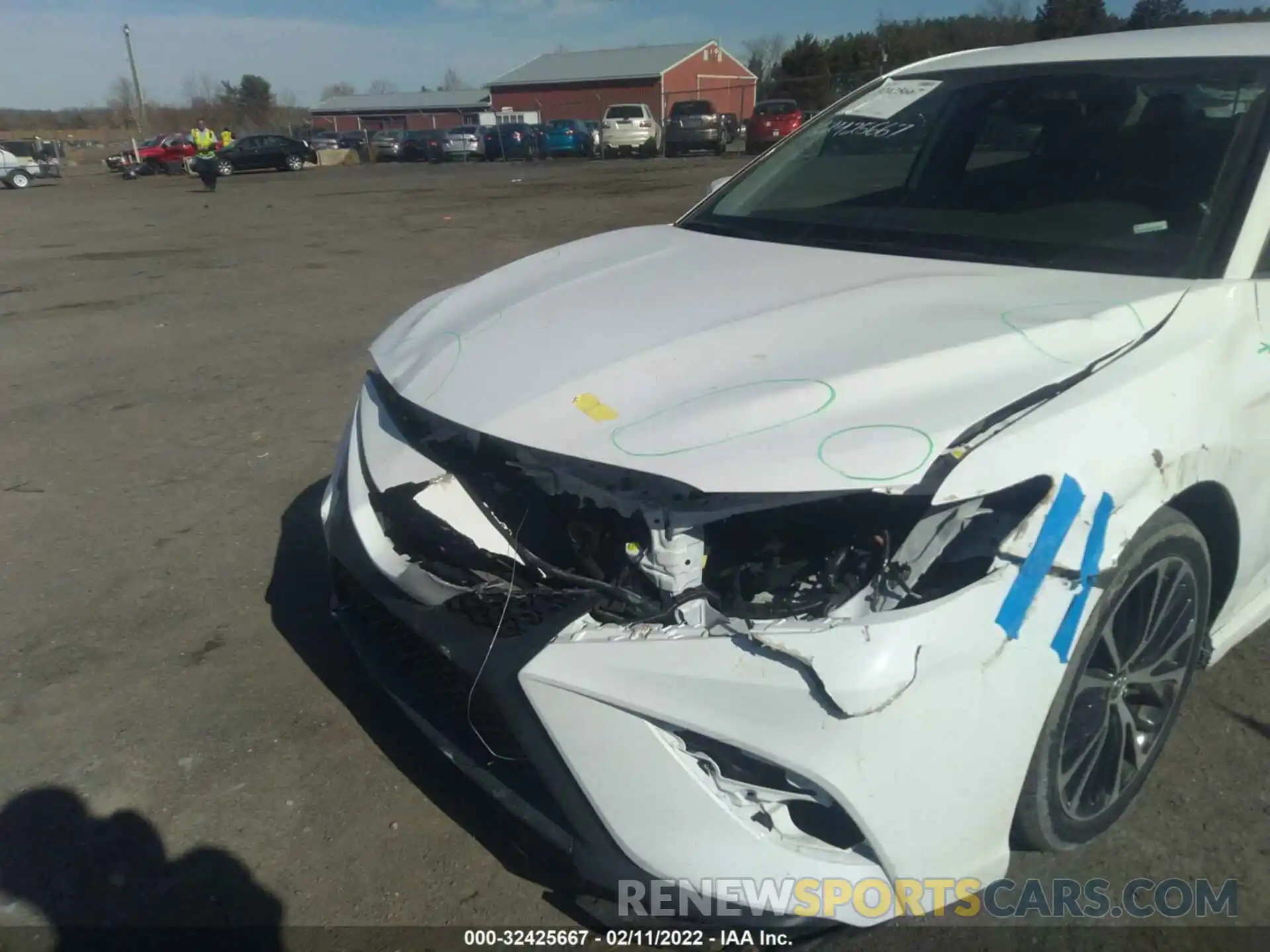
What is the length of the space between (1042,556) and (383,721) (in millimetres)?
1643

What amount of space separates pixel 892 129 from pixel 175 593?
10.5ft

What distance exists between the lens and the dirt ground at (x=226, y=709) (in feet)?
7.61

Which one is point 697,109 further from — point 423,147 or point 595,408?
point 595,408

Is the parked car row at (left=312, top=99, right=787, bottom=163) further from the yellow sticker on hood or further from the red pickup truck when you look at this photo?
the yellow sticker on hood

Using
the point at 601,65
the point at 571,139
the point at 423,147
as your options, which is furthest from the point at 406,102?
the point at 571,139

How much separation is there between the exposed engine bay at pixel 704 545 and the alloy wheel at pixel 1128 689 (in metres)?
0.40

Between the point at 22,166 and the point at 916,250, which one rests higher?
the point at 916,250

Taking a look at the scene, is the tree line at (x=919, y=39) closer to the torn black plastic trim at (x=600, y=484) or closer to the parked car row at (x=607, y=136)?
the parked car row at (x=607, y=136)

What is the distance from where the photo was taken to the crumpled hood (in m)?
1.87

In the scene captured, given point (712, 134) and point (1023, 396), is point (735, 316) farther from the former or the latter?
point (712, 134)

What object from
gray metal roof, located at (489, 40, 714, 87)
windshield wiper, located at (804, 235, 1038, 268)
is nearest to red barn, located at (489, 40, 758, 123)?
gray metal roof, located at (489, 40, 714, 87)

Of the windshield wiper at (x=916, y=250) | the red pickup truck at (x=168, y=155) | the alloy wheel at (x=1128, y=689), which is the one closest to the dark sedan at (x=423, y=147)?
the red pickup truck at (x=168, y=155)

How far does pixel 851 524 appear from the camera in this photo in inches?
76.4

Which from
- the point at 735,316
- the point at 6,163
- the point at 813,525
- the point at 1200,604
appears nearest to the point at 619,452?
the point at 813,525
